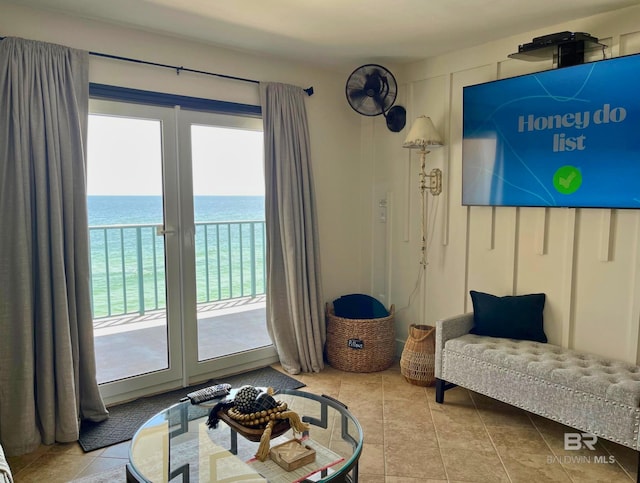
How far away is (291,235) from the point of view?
138 inches

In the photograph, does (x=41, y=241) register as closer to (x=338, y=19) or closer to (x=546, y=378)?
(x=338, y=19)

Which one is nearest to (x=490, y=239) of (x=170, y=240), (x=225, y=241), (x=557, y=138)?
(x=557, y=138)

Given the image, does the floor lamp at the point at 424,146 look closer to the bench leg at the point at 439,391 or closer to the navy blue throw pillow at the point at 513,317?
the navy blue throw pillow at the point at 513,317

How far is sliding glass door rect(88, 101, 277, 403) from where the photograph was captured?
3.02 metres

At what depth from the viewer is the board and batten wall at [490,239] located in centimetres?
269

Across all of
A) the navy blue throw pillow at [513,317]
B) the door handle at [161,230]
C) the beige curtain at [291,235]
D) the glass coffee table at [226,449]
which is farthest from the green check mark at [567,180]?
the door handle at [161,230]

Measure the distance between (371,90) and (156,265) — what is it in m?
2.04

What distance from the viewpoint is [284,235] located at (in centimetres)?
354

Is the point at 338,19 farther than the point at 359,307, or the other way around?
the point at 359,307

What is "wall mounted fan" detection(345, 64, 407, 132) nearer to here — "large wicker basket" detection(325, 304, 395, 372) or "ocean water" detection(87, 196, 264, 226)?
"ocean water" detection(87, 196, 264, 226)

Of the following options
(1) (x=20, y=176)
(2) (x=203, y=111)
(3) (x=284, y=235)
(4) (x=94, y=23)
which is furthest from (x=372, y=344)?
(4) (x=94, y=23)

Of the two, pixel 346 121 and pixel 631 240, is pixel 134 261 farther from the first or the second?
pixel 631 240

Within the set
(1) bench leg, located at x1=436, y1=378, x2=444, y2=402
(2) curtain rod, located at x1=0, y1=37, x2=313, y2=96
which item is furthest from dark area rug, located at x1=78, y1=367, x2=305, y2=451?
(2) curtain rod, located at x1=0, y1=37, x2=313, y2=96

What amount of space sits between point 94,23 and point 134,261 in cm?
150
